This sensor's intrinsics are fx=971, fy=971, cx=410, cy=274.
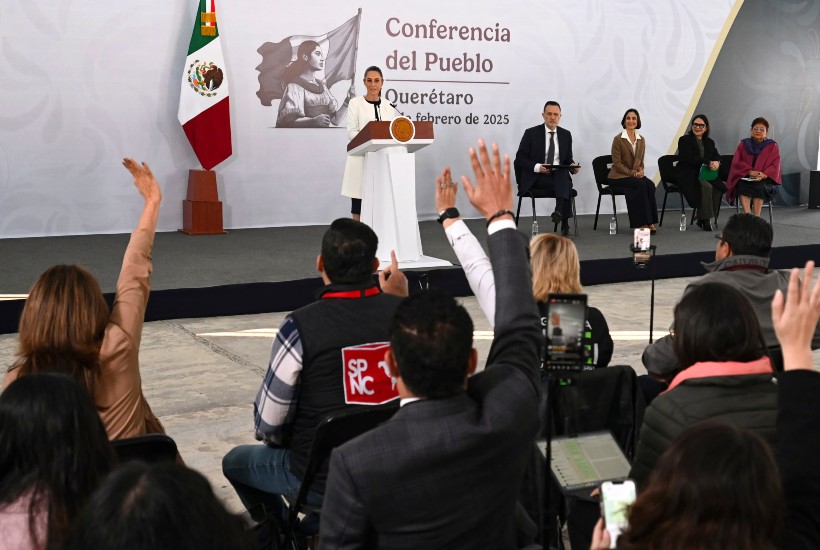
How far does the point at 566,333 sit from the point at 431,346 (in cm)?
52

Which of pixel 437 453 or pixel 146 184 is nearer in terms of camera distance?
pixel 437 453

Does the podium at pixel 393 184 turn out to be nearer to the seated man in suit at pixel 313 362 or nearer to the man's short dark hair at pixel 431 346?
the seated man in suit at pixel 313 362

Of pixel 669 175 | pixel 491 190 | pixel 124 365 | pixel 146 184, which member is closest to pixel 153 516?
pixel 491 190

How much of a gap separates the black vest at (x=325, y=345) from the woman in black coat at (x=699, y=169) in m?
7.71

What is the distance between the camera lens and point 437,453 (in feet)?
5.10

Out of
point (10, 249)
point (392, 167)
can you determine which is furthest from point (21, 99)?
point (392, 167)

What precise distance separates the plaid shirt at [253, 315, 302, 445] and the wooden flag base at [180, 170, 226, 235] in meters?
6.27

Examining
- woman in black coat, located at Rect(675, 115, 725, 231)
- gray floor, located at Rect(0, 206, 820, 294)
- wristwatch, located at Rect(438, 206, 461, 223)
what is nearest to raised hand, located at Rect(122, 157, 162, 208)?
wristwatch, located at Rect(438, 206, 461, 223)

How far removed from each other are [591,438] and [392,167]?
178 inches

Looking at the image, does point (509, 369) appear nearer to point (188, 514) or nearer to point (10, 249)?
point (188, 514)

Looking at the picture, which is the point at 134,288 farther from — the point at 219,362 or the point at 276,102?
the point at 276,102

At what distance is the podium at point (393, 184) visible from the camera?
21.7 ft

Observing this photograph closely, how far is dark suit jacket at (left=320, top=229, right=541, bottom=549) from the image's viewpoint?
5.08 feet

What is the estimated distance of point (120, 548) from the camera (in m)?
0.96
